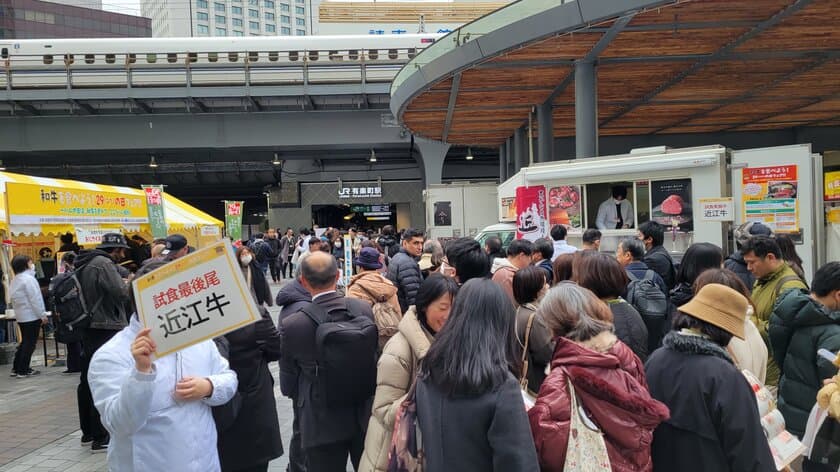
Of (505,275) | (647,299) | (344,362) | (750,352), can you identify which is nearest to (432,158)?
(505,275)

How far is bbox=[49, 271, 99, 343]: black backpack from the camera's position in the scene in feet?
20.5

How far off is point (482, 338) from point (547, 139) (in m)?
14.9

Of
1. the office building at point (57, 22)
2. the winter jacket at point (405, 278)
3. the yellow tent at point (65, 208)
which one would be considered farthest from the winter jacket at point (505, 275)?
the office building at point (57, 22)

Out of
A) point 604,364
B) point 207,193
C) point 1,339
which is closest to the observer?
point 604,364

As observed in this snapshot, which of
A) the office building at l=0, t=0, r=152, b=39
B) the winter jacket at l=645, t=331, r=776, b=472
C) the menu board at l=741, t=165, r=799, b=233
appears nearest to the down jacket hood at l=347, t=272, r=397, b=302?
the winter jacket at l=645, t=331, r=776, b=472

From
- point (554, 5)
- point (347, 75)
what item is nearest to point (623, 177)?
point (554, 5)

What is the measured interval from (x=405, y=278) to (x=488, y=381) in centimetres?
415

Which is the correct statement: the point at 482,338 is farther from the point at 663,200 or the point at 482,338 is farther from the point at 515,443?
the point at 663,200

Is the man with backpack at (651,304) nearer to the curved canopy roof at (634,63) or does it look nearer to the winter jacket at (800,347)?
the winter jacket at (800,347)

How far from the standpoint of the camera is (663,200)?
9523 mm

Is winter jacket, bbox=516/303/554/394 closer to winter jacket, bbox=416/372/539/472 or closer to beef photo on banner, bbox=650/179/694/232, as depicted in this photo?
winter jacket, bbox=416/372/539/472

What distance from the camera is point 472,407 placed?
2.25 m

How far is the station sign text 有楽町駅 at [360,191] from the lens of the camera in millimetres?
32750

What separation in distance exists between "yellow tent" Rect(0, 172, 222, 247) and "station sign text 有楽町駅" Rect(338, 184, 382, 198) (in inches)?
703
